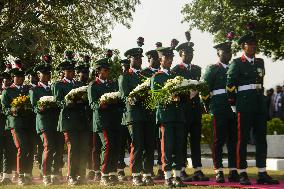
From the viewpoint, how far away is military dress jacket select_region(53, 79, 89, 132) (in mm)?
11594

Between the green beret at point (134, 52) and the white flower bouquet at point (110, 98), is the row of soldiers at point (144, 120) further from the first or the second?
the white flower bouquet at point (110, 98)

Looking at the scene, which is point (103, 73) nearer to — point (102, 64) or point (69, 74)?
point (102, 64)

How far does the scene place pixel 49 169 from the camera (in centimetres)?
1225

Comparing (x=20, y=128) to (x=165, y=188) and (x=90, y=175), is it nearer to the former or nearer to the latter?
(x=90, y=175)

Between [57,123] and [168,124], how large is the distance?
10.2 feet

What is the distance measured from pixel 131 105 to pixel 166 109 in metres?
0.96

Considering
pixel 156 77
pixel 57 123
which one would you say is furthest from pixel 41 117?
pixel 156 77

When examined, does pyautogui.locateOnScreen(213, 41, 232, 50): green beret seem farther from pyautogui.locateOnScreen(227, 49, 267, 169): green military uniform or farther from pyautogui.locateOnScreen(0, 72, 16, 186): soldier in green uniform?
pyautogui.locateOnScreen(0, 72, 16, 186): soldier in green uniform

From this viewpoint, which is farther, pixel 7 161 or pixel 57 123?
pixel 7 161

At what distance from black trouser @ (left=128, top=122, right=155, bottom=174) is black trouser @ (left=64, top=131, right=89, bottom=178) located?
1193 mm

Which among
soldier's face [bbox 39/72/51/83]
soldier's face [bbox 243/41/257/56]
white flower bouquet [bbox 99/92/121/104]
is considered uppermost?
soldier's face [bbox 243/41/257/56]

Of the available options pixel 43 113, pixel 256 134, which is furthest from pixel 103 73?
pixel 256 134

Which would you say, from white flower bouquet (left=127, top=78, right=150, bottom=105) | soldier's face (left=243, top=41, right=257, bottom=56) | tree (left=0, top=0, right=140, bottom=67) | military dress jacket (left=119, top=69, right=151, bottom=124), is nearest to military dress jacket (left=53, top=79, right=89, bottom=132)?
military dress jacket (left=119, top=69, right=151, bottom=124)

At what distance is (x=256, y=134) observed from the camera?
413 inches
